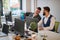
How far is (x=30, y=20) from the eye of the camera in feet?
10.8

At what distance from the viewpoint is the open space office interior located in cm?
271

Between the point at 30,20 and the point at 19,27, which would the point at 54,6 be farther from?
the point at 19,27

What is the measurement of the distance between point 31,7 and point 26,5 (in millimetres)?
237

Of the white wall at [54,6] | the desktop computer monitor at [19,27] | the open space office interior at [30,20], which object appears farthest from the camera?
the white wall at [54,6]

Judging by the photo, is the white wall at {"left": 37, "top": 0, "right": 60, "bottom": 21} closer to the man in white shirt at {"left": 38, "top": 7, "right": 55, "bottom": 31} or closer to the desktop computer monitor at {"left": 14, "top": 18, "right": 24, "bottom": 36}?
the man in white shirt at {"left": 38, "top": 7, "right": 55, "bottom": 31}

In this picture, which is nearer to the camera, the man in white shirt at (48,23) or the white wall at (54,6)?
the man in white shirt at (48,23)

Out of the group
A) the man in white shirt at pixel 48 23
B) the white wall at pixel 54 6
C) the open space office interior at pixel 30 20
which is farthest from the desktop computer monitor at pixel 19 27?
the white wall at pixel 54 6

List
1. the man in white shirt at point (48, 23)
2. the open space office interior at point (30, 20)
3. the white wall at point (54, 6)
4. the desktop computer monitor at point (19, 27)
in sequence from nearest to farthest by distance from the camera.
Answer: the open space office interior at point (30, 20)
the desktop computer monitor at point (19, 27)
the man in white shirt at point (48, 23)
the white wall at point (54, 6)

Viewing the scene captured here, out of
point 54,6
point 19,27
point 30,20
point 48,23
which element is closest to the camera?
point 19,27

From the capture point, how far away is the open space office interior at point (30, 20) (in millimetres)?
2706

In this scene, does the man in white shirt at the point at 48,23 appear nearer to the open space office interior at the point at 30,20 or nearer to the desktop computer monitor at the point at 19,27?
the open space office interior at the point at 30,20

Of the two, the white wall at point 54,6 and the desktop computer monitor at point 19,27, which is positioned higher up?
the white wall at point 54,6

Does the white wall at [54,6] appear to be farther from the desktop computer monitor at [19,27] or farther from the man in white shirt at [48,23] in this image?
the desktop computer monitor at [19,27]

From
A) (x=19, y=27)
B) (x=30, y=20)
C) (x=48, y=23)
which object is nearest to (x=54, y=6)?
(x=48, y=23)
